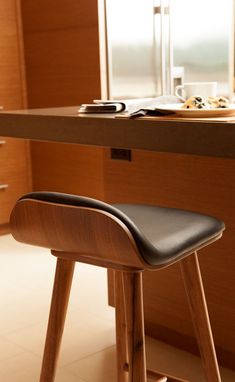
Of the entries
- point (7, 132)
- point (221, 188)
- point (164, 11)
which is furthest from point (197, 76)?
point (7, 132)

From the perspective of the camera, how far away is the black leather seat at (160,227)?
1259mm

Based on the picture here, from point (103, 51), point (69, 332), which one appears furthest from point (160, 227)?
point (103, 51)

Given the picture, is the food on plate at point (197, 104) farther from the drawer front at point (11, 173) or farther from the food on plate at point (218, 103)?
the drawer front at point (11, 173)

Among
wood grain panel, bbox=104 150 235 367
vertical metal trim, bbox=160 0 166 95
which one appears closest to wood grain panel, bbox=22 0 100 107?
vertical metal trim, bbox=160 0 166 95

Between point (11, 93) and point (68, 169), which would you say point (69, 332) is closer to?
point (68, 169)

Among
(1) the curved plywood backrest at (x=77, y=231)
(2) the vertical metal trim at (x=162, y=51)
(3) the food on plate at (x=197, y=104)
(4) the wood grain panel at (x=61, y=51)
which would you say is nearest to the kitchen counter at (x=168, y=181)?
(3) the food on plate at (x=197, y=104)

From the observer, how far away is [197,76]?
3.92 m

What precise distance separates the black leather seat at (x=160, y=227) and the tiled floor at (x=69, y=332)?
0.76 metres

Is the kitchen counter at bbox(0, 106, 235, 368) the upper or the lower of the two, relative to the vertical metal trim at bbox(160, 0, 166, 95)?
lower

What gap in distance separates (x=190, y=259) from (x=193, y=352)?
31.2 inches

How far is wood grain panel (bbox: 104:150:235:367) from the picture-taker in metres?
2.03

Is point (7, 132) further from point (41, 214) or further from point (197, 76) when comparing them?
point (197, 76)

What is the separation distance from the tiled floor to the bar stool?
58 cm

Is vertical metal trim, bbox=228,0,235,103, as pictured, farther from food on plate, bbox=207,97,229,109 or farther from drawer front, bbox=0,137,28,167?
food on plate, bbox=207,97,229,109
